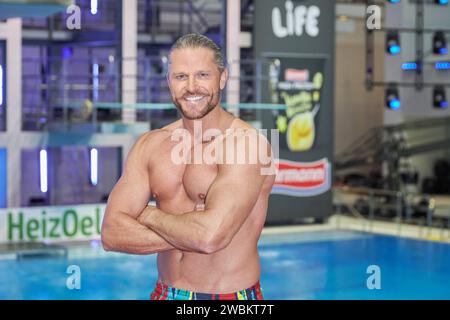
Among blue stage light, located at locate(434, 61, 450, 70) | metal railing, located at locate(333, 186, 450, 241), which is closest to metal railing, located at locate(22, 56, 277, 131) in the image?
metal railing, located at locate(333, 186, 450, 241)

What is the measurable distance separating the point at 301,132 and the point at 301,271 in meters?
5.92

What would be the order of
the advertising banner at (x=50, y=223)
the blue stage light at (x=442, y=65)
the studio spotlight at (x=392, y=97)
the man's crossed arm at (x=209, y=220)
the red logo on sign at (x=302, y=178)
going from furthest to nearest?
1. the blue stage light at (x=442, y=65)
2. the studio spotlight at (x=392, y=97)
3. the red logo on sign at (x=302, y=178)
4. the advertising banner at (x=50, y=223)
5. the man's crossed arm at (x=209, y=220)

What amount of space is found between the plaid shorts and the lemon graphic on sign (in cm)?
1545

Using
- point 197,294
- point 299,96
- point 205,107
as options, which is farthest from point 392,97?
point 205,107

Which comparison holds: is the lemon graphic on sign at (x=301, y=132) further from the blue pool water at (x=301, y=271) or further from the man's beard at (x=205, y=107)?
the man's beard at (x=205, y=107)

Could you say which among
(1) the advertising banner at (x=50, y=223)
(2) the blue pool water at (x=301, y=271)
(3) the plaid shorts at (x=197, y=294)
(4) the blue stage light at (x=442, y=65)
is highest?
(4) the blue stage light at (x=442, y=65)

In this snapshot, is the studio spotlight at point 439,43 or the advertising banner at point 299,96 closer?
the advertising banner at point 299,96

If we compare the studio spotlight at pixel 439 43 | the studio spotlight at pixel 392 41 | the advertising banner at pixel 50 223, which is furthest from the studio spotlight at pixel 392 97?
the advertising banner at pixel 50 223

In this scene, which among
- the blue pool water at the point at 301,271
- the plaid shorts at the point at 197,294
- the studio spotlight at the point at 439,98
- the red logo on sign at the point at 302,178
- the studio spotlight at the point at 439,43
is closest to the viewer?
the plaid shorts at the point at 197,294

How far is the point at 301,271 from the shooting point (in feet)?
44.0

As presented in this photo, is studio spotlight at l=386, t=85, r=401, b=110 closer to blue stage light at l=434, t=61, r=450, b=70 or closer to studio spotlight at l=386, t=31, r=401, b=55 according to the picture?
studio spotlight at l=386, t=31, r=401, b=55

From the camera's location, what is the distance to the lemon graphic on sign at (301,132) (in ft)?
61.3

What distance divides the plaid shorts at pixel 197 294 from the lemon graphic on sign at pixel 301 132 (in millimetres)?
15445
